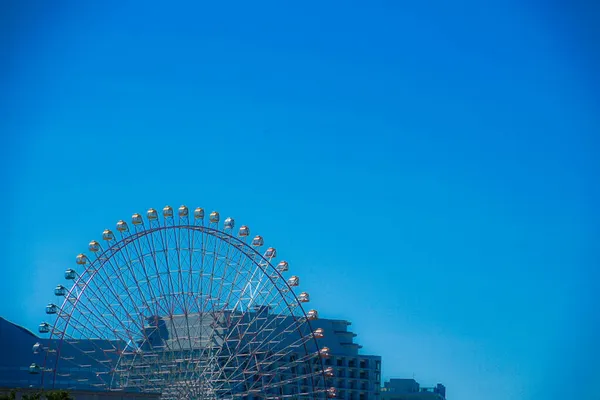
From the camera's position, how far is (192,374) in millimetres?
98938

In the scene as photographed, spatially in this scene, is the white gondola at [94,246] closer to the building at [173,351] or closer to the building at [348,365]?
the building at [173,351]

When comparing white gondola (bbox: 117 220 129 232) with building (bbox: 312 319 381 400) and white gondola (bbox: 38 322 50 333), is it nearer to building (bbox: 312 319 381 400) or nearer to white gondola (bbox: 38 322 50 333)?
white gondola (bbox: 38 322 50 333)

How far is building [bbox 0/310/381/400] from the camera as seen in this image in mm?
111312

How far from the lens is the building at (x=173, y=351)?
111 meters

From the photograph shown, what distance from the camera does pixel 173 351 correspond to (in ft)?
324

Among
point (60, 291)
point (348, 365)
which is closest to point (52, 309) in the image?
point (60, 291)

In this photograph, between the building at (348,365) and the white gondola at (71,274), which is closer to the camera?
the white gondola at (71,274)

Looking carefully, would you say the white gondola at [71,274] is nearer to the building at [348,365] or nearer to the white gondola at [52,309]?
the white gondola at [52,309]

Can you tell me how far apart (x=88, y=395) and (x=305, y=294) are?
89.9ft

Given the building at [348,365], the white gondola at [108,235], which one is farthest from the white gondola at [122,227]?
the building at [348,365]

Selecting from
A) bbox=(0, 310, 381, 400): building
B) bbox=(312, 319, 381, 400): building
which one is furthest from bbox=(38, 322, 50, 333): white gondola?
bbox=(312, 319, 381, 400): building

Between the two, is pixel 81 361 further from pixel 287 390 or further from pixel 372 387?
pixel 372 387

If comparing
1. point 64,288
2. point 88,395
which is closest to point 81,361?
point 64,288

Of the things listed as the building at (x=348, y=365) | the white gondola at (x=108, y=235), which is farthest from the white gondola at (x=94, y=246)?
the building at (x=348, y=365)
